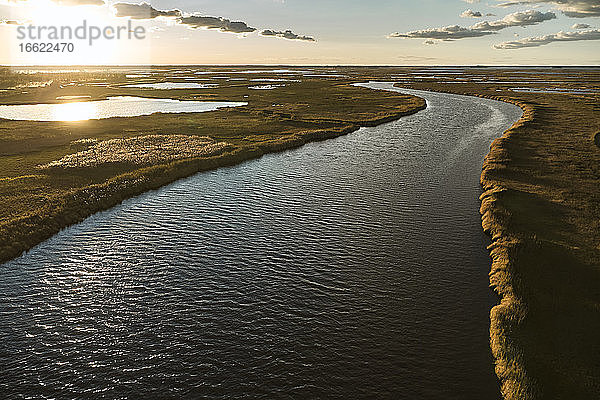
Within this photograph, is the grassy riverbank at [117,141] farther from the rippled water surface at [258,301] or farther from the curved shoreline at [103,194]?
the rippled water surface at [258,301]

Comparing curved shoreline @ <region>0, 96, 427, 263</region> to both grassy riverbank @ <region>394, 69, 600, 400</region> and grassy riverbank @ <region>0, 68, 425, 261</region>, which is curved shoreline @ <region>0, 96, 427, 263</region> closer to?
grassy riverbank @ <region>0, 68, 425, 261</region>

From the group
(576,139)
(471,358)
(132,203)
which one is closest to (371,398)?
(471,358)

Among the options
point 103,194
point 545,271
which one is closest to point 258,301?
point 545,271

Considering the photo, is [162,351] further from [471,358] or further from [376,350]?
[471,358]

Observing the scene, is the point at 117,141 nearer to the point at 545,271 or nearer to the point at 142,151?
the point at 142,151

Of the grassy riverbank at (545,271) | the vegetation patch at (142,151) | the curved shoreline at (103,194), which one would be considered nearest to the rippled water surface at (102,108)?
the vegetation patch at (142,151)

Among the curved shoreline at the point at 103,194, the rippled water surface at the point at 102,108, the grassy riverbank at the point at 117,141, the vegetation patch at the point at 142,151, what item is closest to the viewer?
the curved shoreline at the point at 103,194
